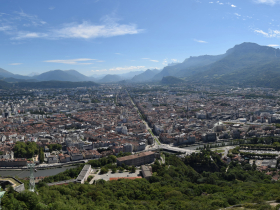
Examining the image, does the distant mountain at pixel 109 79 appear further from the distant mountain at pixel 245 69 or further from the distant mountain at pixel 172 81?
the distant mountain at pixel 245 69

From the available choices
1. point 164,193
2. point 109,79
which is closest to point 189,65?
point 109,79

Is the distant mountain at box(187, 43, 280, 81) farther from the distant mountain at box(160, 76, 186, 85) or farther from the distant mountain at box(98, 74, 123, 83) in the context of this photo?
the distant mountain at box(98, 74, 123, 83)

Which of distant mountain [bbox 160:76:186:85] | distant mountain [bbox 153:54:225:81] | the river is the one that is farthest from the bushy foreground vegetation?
distant mountain [bbox 153:54:225:81]

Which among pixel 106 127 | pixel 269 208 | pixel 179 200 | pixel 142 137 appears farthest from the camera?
pixel 106 127

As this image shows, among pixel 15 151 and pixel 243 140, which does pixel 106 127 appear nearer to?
pixel 15 151

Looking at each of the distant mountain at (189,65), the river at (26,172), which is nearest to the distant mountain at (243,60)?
the distant mountain at (189,65)

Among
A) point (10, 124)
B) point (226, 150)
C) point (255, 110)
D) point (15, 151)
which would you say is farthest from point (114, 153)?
point (255, 110)

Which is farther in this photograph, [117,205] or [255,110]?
[255,110]

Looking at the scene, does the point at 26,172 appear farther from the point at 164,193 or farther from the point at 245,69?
the point at 245,69

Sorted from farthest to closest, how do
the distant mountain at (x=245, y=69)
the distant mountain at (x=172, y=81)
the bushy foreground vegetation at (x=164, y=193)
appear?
the distant mountain at (x=172, y=81), the distant mountain at (x=245, y=69), the bushy foreground vegetation at (x=164, y=193)
